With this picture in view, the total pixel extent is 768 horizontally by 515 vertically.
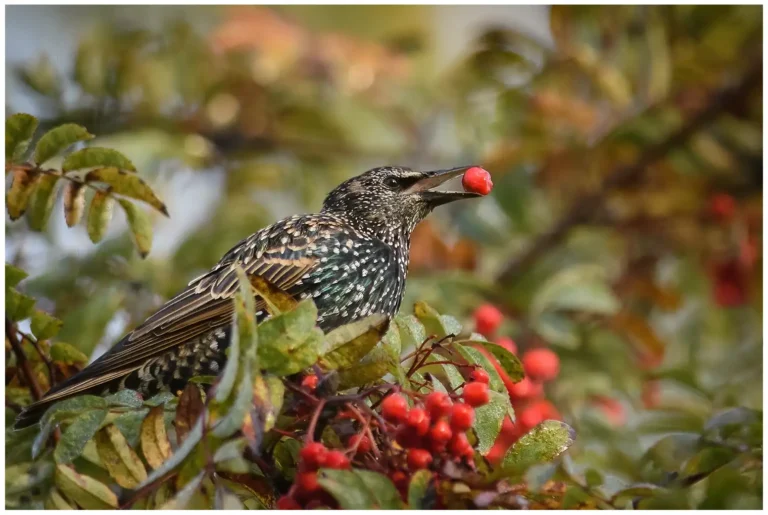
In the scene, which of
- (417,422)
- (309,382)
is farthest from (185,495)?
(417,422)

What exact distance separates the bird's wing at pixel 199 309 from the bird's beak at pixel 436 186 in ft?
1.90

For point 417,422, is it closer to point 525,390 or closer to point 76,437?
point 76,437

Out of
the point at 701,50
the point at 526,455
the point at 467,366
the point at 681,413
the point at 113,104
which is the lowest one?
the point at 681,413

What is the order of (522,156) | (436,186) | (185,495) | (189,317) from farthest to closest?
(522,156)
(436,186)
(189,317)
(185,495)

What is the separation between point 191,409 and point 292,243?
1486 millimetres

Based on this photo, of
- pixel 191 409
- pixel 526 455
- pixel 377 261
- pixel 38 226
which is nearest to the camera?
pixel 191 409

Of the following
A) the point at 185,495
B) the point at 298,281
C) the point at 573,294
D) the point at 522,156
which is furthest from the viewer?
the point at 522,156

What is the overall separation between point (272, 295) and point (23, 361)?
920mm

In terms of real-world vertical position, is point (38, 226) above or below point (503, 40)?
below

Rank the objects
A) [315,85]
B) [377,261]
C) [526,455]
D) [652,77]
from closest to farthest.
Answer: [526,455] < [377,261] < [652,77] < [315,85]

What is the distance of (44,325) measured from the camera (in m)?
2.77

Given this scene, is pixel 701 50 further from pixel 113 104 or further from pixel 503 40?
pixel 113 104

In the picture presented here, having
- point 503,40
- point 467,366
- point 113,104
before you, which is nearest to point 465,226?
point 503,40

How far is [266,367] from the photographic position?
2.02 metres
